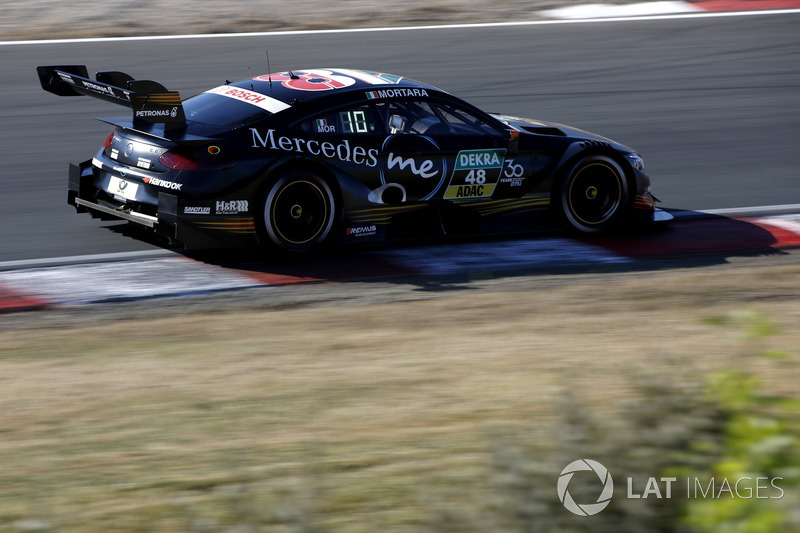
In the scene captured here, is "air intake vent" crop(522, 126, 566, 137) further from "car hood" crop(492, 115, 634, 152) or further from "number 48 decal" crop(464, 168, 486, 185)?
"number 48 decal" crop(464, 168, 486, 185)

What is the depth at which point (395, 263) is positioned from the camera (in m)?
8.56

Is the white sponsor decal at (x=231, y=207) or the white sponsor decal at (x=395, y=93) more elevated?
the white sponsor decal at (x=395, y=93)

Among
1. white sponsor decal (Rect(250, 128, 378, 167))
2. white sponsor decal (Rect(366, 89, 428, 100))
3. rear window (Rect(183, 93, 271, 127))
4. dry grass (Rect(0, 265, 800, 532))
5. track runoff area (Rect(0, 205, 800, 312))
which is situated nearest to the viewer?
dry grass (Rect(0, 265, 800, 532))

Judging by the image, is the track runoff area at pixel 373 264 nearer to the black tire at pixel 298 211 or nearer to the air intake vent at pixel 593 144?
the black tire at pixel 298 211

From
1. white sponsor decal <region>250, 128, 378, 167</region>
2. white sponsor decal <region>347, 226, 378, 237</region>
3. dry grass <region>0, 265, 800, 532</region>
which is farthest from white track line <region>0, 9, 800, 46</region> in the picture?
dry grass <region>0, 265, 800, 532</region>

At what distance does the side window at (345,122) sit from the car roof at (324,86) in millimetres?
153

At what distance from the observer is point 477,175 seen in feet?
29.3

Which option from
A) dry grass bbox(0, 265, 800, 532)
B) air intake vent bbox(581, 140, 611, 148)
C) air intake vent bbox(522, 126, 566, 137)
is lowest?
dry grass bbox(0, 265, 800, 532)

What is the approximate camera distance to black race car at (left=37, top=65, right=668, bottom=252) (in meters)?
8.09

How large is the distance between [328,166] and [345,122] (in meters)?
0.43

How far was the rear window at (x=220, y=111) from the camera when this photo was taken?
8328 mm

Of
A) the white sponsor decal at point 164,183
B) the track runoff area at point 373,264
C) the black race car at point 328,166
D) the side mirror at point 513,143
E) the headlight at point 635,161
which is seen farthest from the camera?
the headlight at point 635,161

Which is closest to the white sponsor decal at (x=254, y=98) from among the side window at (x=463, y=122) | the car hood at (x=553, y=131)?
the side window at (x=463, y=122)

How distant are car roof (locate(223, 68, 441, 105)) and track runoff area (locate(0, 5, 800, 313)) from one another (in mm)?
1311
